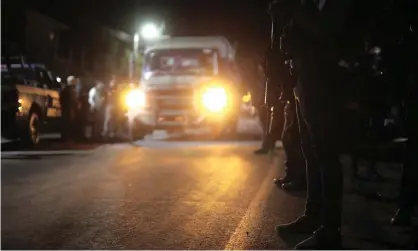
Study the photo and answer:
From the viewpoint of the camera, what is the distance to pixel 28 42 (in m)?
28.9

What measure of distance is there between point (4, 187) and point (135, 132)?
9467 mm

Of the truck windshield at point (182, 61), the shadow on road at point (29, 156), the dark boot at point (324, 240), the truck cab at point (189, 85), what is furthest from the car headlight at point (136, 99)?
the dark boot at point (324, 240)

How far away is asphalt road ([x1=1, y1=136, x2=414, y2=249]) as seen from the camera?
5.43m

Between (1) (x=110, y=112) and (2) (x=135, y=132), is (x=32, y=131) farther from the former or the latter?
(2) (x=135, y=132)

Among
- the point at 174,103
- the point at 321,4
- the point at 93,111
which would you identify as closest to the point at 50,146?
the point at 93,111

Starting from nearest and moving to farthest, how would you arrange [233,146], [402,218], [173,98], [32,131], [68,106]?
1. [402,218]
2. [32,131]
3. [233,146]
4. [173,98]
5. [68,106]

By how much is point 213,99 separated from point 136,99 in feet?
7.70

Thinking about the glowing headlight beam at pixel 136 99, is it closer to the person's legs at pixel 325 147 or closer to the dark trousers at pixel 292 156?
the dark trousers at pixel 292 156

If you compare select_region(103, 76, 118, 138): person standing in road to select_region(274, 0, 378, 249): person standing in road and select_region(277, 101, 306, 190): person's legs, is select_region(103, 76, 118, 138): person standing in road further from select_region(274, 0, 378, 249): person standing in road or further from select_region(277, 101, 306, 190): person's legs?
select_region(274, 0, 378, 249): person standing in road

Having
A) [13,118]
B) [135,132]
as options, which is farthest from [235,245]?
[135,132]

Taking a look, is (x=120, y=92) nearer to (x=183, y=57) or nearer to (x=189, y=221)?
(x=183, y=57)

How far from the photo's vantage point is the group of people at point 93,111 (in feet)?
58.8

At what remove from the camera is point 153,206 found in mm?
7090

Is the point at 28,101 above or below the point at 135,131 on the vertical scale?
above
